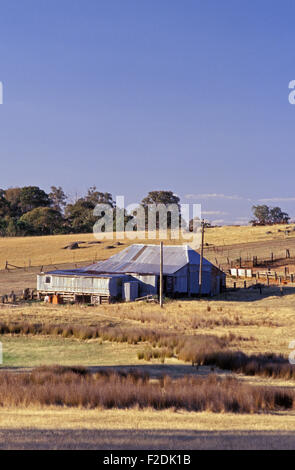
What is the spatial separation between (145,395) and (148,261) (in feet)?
124

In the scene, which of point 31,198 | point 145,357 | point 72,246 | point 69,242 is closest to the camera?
point 145,357

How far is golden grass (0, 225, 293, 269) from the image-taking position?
3263 inches

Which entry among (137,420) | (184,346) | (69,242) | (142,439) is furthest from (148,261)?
(69,242)

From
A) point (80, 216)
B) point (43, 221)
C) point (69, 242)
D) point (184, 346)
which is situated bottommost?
point (184, 346)

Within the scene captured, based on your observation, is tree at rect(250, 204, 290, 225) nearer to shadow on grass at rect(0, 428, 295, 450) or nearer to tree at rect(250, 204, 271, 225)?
tree at rect(250, 204, 271, 225)

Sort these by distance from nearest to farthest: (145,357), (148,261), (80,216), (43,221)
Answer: (145,357), (148,261), (43,221), (80,216)

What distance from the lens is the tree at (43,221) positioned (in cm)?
12547

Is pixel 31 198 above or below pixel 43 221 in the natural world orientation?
above

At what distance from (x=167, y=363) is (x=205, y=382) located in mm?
6180

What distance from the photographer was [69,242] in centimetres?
10006

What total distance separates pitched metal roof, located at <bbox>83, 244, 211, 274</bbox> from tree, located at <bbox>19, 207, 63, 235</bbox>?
7198cm

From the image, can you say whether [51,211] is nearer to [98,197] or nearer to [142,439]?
[98,197]

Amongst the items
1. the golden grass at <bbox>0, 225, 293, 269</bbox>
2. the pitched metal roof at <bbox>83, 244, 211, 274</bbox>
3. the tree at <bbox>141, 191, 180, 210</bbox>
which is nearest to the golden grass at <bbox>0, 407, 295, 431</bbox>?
the pitched metal roof at <bbox>83, 244, 211, 274</bbox>

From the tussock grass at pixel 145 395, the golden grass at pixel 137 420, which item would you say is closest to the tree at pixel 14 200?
the tussock grass at pixel 145 395
